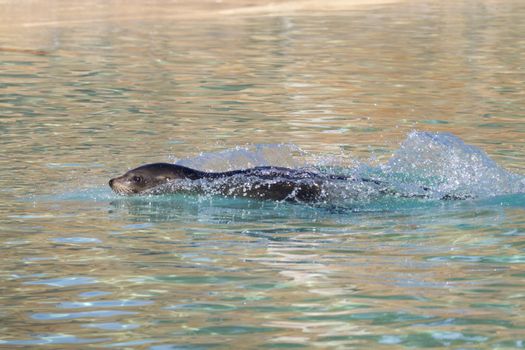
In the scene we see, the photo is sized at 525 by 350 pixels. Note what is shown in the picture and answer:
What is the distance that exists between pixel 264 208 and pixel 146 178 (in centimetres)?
119

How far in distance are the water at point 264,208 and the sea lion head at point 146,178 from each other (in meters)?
0.12

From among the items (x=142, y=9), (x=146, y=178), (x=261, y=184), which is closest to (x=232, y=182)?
(x=261, y=184)

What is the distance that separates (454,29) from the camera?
97.2 ft

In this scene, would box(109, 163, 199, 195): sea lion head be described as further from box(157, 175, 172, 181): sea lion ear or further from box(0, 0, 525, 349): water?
box(0, 0, 525, 349): water

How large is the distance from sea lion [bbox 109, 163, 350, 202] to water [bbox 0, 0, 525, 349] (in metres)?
0.12

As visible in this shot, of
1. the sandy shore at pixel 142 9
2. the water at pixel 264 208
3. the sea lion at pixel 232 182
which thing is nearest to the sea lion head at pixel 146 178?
the sea lion at pixel 232 182

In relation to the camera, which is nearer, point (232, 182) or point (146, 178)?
point (232, 182)

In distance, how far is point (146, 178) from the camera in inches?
Answer: 417

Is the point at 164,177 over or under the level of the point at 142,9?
under

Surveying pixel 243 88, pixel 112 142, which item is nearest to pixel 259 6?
pixel 243 88

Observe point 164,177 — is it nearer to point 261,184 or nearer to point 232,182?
point 232,182

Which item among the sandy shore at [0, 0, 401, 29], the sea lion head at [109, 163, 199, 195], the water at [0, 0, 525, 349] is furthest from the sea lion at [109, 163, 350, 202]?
the sandy shore at [0, 0, 401, 29]

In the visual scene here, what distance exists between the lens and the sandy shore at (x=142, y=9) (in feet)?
110

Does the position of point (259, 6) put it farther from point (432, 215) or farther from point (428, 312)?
point (428, 312)
